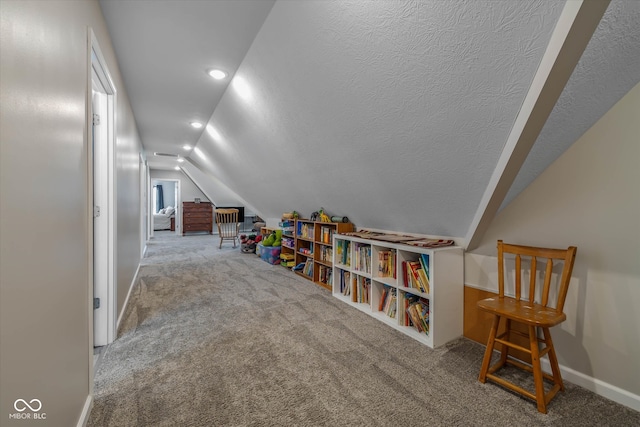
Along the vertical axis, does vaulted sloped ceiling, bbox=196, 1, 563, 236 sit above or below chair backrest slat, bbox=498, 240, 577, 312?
above

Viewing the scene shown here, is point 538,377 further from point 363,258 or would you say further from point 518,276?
point 363,258

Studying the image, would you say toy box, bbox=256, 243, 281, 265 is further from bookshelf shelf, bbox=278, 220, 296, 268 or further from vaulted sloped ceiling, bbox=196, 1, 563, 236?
vaulted sloped ceiling, bbox=196, 1, 563, 236

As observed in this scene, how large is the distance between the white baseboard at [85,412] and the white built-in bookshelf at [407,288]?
6.79 ft

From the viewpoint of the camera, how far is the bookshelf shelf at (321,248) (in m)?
3.51

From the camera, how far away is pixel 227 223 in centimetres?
677

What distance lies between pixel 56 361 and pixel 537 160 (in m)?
2.50

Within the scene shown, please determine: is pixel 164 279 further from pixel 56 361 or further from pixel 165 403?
pixel 56 361

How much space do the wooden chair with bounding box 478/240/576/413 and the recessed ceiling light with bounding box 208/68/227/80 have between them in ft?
9.08

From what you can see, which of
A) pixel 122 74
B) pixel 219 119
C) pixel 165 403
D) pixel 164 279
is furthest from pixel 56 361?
pixel 219 119

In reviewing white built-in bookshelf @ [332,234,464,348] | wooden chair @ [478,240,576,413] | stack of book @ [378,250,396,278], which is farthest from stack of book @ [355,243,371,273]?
wooden chair @ [478,240,576,413]

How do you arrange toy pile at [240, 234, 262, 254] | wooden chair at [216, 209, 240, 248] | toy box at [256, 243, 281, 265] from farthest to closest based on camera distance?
wooden chair at [216, 209, 240, 248], toy pile at [240, 234, 262, 254], toy box at [256, 243, 281, 265]

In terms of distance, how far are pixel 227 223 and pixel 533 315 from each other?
6.36 m

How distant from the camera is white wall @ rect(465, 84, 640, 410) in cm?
139

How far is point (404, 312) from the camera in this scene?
2.36 meters
